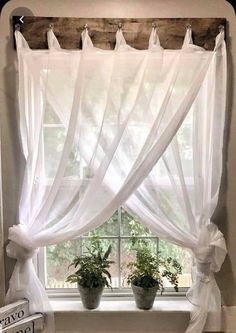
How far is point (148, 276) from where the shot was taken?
2227 millimetres

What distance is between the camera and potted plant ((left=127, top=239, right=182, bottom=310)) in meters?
2.22

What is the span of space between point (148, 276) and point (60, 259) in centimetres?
49

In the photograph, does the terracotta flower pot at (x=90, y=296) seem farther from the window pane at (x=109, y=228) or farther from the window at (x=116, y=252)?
the window pane at (x=109, y=228)

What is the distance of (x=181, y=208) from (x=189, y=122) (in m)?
0.44

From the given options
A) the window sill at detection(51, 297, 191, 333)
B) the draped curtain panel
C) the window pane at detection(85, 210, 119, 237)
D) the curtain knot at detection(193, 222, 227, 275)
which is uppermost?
the draped curtain panel

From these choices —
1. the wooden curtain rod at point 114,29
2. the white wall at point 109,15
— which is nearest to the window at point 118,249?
the white wall at point 109,15

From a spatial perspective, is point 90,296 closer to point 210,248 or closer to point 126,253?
point 126,253

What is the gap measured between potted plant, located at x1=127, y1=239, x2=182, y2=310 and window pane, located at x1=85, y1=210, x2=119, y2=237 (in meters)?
0.13

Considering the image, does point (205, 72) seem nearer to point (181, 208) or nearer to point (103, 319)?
point (181, 208)

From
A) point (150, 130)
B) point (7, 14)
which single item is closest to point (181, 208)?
point (150, 130)

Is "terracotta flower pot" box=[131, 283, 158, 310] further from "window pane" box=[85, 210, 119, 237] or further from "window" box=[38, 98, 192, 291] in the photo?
"window pane" box=[85, 210, 119, 237]

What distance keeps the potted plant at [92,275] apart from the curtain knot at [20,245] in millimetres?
247

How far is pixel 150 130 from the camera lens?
2080 millimetres

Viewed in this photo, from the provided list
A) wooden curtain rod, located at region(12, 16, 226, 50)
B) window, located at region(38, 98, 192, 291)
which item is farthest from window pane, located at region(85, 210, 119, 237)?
wooden curtain rod, located at region(12, 16, 226, 50)
